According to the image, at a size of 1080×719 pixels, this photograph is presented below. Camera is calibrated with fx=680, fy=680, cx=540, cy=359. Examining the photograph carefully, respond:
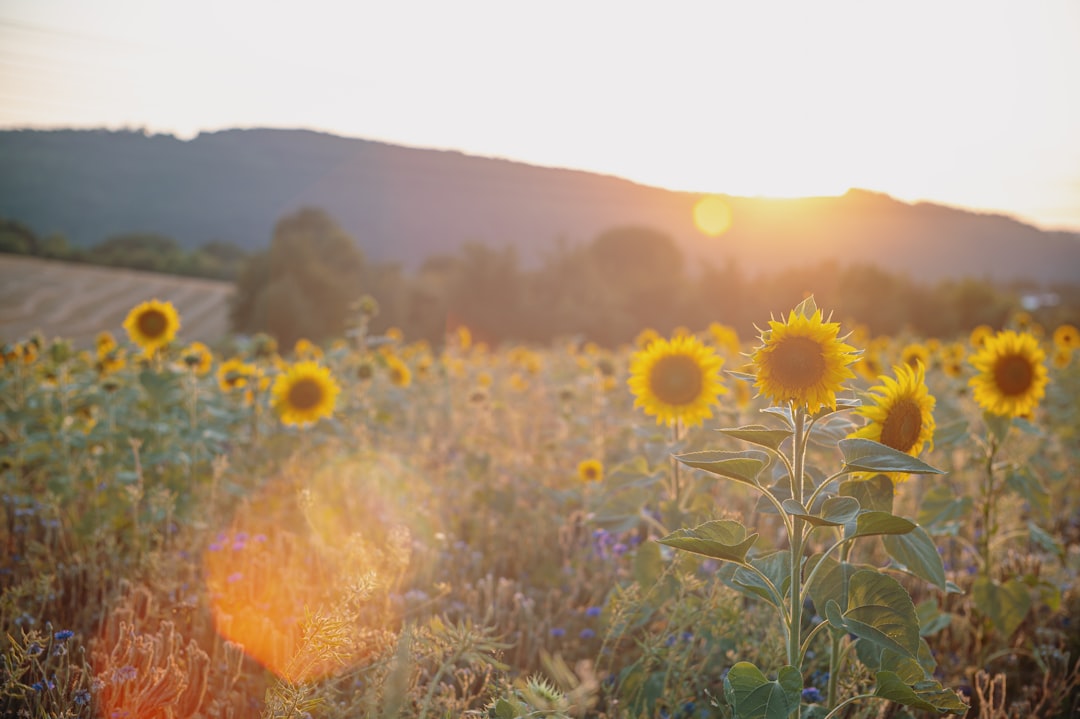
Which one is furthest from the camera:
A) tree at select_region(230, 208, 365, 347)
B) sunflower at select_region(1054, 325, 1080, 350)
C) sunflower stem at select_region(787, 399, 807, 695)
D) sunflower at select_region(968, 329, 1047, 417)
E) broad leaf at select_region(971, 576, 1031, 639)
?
tree at select_region(230, 208, 365, 347)

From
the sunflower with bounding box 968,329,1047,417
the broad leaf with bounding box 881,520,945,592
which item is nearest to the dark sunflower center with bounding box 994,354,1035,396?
the sunflower with bounding box 968,329,1047,417

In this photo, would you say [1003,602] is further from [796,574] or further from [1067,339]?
[1067,339]

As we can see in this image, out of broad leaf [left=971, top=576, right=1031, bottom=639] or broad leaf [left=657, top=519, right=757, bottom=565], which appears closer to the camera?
broad leaf [left=657, top=519, right=757, bottom=565]

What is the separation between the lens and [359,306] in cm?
480

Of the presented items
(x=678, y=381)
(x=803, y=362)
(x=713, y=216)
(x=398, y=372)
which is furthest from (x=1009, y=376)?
(x=713, y=216)

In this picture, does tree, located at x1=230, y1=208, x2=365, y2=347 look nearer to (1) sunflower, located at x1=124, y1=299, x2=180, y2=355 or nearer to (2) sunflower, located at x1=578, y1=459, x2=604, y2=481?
(1) sunflower, located at x1=124, y1=299, x2=180, y2=355

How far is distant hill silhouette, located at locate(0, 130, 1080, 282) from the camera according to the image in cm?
6344

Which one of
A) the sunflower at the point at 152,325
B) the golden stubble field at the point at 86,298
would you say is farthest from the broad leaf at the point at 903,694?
the golden stubble field at the point at 86,298

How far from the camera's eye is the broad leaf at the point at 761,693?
1.46 m

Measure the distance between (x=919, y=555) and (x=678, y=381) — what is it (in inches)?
55.4

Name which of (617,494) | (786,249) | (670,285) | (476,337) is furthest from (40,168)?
(617,494)

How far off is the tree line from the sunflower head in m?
27.6

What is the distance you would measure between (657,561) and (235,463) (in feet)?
10.2

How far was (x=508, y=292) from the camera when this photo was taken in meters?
40.7
